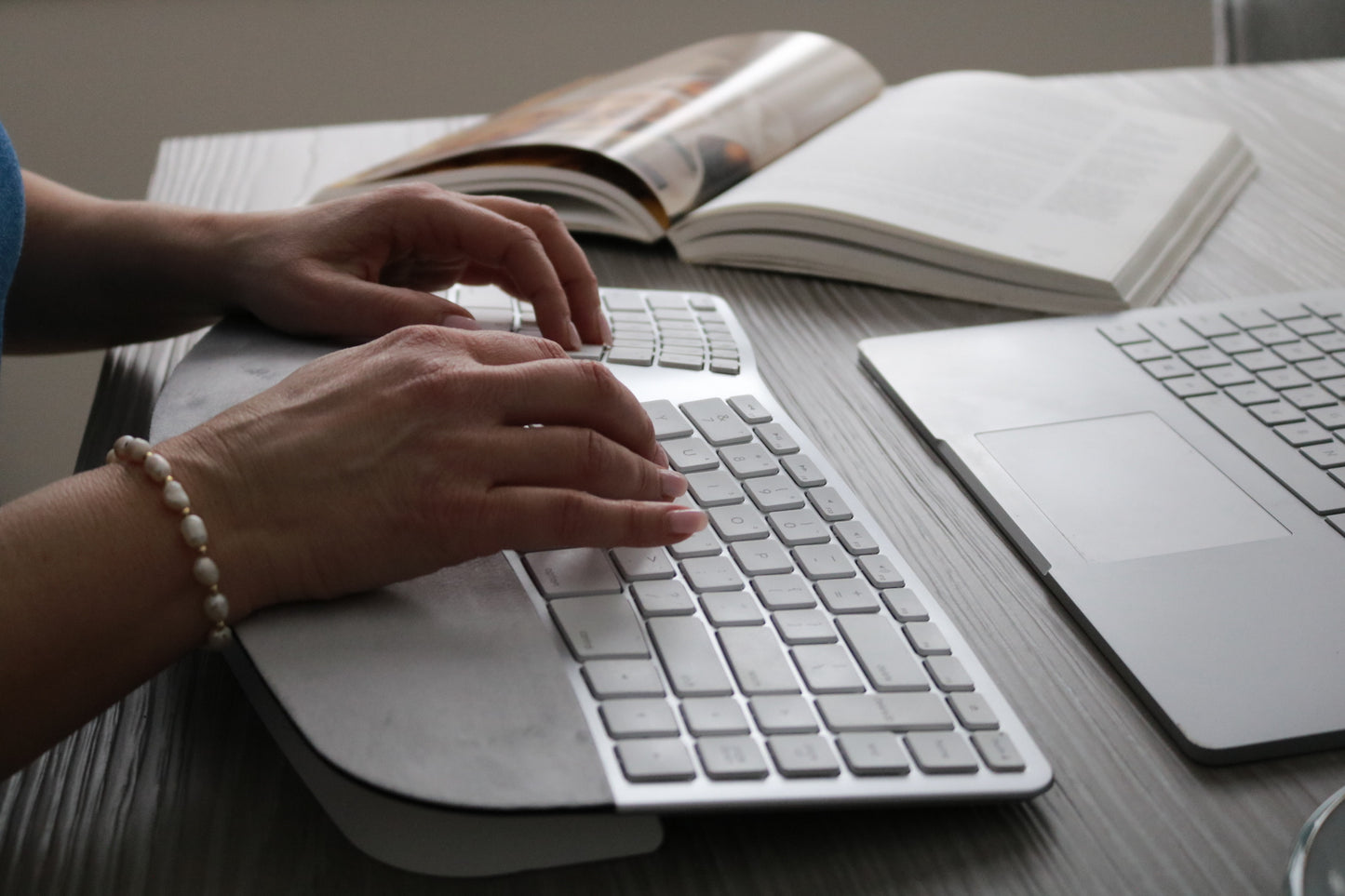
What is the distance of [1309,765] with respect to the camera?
404 millimetres

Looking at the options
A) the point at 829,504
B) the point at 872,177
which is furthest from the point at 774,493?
the point at 872,177

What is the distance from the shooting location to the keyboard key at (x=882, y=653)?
1.33 feet

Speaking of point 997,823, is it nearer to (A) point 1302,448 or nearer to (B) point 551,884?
(B) point 551,884

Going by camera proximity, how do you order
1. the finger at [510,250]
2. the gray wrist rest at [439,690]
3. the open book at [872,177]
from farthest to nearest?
the open book at [872,177] → the finger at [510,250] → the gray wrist rest at [439,690]

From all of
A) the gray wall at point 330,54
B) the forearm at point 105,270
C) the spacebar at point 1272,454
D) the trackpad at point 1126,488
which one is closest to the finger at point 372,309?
the forearm at point 105,270

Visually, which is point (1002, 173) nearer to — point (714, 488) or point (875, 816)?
point (714, 488)

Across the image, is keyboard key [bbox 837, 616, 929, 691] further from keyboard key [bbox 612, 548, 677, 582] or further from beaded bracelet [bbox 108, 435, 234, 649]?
beaded bracelet [bbox 108, 435, 234, 649]

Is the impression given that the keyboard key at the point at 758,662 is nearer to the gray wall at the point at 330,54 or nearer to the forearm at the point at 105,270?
the forearm at the point at 105,270

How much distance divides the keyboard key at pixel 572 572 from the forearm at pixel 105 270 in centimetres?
35

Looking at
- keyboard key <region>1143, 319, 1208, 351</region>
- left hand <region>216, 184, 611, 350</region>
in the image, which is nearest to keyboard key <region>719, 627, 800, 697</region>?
left hand <region>216, 184, 611, 350</region>

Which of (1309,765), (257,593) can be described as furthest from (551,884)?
(1309,765)

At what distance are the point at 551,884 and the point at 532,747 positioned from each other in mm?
44

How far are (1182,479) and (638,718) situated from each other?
325mm

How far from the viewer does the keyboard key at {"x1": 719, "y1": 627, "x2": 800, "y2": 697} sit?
40 cm
